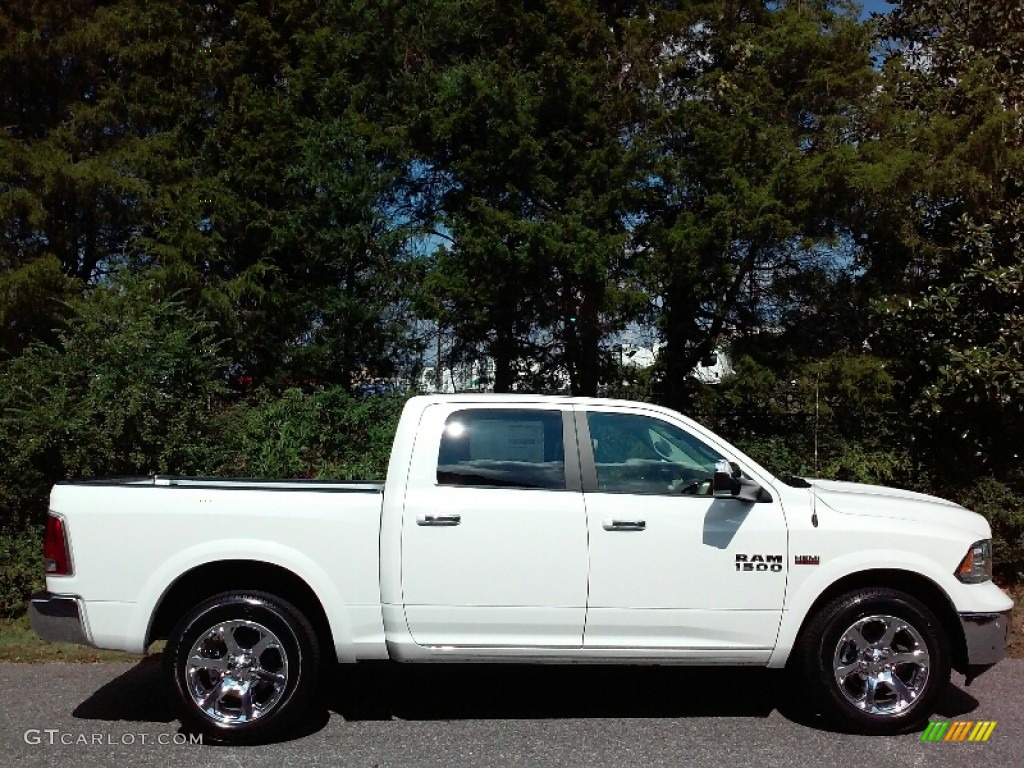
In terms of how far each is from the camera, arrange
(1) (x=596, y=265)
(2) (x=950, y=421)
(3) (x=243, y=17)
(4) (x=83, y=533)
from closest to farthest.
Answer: (4) (x=83, y=533) → (2) (x=950, y=421) → (1) (x=596, y=265) → (3) (x=243, y=17)

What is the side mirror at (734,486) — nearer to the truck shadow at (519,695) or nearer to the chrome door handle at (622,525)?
the chrome door handle at (622,525)

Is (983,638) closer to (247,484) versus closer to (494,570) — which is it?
(494,570)

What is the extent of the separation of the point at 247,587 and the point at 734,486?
9.18 ft

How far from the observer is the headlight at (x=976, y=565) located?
549 cm

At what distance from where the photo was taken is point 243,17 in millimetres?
15062

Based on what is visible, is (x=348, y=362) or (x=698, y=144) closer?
(x=698, y=144)

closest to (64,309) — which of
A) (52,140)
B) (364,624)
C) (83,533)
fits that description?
(52,140)

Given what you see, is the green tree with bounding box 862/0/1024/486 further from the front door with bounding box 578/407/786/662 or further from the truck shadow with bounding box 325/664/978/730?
the front door with bounding box 578/407/786/662

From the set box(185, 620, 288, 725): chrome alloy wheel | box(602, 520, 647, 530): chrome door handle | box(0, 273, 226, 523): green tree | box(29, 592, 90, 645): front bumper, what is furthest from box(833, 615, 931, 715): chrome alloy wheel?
box(0, 273, 226, 523): green tree

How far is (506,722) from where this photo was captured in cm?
569

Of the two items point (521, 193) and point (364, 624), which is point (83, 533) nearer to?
point (364, 624)

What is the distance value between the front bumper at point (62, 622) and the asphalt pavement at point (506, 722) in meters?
0.60

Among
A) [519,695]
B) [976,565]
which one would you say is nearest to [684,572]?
[519,695]

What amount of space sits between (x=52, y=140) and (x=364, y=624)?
1061 centimetres
